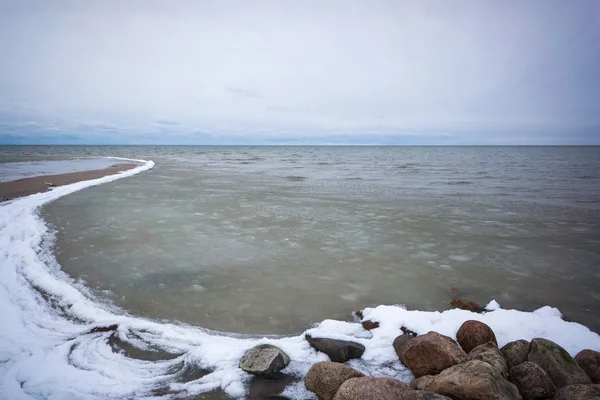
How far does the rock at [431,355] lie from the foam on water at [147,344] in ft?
0.52

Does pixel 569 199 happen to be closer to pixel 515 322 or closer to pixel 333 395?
pixel 515 322

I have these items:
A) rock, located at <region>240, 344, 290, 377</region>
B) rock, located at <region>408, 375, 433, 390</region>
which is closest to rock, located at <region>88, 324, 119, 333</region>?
rock, located at <region>240, 344, 290, 377</region>

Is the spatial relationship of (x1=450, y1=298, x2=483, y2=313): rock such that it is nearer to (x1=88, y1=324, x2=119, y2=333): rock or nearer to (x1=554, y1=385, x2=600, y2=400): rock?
(x1=554, y1=385, x2=600, y2=400): rock

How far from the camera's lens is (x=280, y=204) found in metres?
11.7

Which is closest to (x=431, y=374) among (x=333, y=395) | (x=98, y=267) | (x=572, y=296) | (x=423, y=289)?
(x=333, y=395)

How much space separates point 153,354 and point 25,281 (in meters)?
3.18

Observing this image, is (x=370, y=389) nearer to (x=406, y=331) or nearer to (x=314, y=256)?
(x=406, y=331)

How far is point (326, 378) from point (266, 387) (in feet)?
1.88

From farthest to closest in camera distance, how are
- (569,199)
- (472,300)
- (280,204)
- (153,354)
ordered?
(569,199), (280,204), (472,300), (153,354)

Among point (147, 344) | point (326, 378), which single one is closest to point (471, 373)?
point (326, 378)

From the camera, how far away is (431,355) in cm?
301

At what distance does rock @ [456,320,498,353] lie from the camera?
3344mm

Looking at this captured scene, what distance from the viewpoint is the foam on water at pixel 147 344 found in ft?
9.83

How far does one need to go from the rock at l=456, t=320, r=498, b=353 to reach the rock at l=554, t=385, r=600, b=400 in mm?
832
